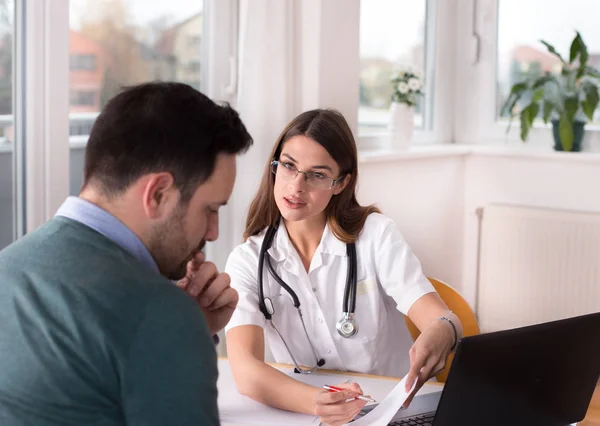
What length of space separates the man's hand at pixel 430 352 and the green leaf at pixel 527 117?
2041 mm

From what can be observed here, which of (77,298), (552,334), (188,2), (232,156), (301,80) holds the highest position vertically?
(188,2)

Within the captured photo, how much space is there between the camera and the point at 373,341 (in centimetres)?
219

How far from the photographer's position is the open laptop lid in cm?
135

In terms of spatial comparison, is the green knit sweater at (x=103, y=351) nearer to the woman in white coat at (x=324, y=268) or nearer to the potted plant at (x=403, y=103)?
the woman in white coat at (x=324, y=268)

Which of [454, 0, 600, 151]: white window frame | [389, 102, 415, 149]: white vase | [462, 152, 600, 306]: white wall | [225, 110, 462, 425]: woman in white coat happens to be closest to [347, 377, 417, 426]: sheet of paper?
[225, 110, 462, 425]: woman in white coat

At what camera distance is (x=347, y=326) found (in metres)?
2.12

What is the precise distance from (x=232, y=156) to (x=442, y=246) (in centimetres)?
289

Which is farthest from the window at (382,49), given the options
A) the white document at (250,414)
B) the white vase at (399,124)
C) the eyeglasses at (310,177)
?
the white document at (250,414)

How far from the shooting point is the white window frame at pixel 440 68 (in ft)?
13.2

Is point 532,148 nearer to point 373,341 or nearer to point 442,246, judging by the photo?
point 442,246

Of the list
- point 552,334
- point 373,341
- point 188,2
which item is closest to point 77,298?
point 552,334

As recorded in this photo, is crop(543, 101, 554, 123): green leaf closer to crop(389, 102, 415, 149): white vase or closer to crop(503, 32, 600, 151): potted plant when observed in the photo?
crop(503, 32, 600, 151): potted plant

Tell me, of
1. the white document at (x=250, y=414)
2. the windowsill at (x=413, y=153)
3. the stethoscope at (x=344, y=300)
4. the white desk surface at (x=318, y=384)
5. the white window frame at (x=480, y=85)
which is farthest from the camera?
the white window frame at (x=480, y=85)

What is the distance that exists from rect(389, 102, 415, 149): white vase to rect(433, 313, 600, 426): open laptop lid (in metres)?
2.13
